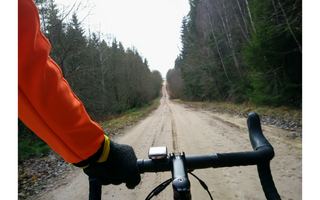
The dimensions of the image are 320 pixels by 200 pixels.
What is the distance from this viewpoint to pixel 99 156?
0.89m

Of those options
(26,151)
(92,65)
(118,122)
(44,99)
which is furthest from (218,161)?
(92,65)

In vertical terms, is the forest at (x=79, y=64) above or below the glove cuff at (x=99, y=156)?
above

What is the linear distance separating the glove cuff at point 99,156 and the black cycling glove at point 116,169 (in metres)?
0.02

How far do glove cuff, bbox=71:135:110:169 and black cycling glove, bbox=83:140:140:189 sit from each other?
0.08 feet

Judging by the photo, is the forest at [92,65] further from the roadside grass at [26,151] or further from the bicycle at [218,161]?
the bicycle at [218,161]

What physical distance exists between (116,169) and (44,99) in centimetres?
49

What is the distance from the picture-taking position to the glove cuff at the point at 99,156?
0.86 metres

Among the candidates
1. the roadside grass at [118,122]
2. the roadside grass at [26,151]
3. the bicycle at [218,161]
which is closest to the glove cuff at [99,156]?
the bicycle at [218,161]

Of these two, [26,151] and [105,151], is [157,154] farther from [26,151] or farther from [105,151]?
[26,151]

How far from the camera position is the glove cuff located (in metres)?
0.86

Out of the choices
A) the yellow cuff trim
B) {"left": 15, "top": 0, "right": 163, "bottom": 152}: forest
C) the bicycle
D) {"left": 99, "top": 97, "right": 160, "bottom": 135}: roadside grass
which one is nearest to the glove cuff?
the yellow cuff trim

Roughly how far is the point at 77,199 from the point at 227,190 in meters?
2.43

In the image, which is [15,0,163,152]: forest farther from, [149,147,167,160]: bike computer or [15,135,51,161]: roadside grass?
[149,147,167,160]: bike computer

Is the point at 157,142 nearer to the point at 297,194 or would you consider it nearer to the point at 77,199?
the point at 77,199
